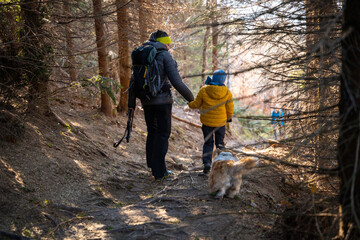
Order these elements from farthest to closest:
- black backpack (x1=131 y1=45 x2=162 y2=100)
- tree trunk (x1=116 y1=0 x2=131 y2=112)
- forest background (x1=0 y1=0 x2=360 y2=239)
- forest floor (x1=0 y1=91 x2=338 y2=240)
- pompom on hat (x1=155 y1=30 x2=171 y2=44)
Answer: tree trunk (x1=116 y1=0 x2=131 y2=112) → pompom on hat (x1=155 y1=30 x2=171 y2=44) → black backpack (x1=131 y1=45 x2=162 y2=100) → forest floor (x1=0 y1=91 x2=338 y2=240) → forest background (x1=0 y1=0 x2=360 y2=239)

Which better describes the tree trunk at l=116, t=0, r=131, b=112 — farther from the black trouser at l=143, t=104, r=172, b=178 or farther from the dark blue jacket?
the black trouser at l=143, t=104, r=172, b=178

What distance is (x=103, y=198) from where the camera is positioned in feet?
17.6

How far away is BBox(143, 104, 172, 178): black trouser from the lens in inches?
232

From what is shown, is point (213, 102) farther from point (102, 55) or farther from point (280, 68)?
point (102, 55)

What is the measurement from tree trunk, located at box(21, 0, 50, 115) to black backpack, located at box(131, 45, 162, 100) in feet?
5.48

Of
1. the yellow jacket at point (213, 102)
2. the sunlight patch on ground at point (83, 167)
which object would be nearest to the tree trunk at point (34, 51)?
the sunlight patch on ground at point (83, 167)

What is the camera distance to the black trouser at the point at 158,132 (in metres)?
5.89

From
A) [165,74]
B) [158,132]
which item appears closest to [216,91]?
[165,74]

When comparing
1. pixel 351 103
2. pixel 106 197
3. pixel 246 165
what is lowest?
pixel 106 197

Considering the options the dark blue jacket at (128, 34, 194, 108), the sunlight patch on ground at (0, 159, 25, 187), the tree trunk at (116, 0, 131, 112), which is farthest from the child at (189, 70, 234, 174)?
the tree trunk at (116, 0, 131, 112)

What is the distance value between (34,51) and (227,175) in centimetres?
429

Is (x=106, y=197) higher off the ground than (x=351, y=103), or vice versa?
(x=351, y=103)

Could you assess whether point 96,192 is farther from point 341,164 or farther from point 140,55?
point 341,164

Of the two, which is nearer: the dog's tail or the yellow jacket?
the dog's tail
